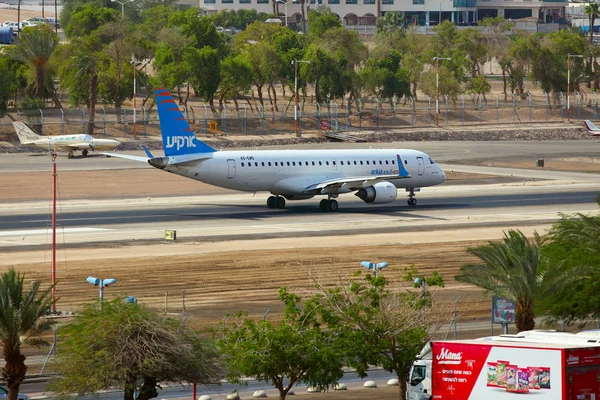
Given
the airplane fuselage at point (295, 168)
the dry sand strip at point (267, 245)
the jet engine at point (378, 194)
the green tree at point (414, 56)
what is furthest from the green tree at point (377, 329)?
the green tree at point (414, 56)

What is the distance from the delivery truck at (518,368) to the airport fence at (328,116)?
96.2 m

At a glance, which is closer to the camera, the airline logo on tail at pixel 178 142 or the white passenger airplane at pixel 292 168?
the airline logo on tail at pixel 178 142

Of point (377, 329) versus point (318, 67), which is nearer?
point (377, 329)

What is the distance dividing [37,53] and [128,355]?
A: 110 metres

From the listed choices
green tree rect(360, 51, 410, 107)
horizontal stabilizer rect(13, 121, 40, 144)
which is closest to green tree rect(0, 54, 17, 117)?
horizontal stabilizer rect(13, 121, 40, 144)

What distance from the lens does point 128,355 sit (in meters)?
27.1

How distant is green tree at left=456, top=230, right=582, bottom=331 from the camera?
120 ft

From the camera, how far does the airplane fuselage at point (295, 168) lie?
71500mm

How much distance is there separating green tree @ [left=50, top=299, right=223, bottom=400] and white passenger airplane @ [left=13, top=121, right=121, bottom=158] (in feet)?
269

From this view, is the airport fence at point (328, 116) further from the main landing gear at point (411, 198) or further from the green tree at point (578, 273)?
the green tree at point (578, 273)

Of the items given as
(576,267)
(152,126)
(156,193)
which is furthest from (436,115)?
(576,267)

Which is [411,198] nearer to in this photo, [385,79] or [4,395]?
[4,395]

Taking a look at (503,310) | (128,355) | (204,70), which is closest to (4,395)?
(128,355)

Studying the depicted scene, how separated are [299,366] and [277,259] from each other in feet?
83.8
